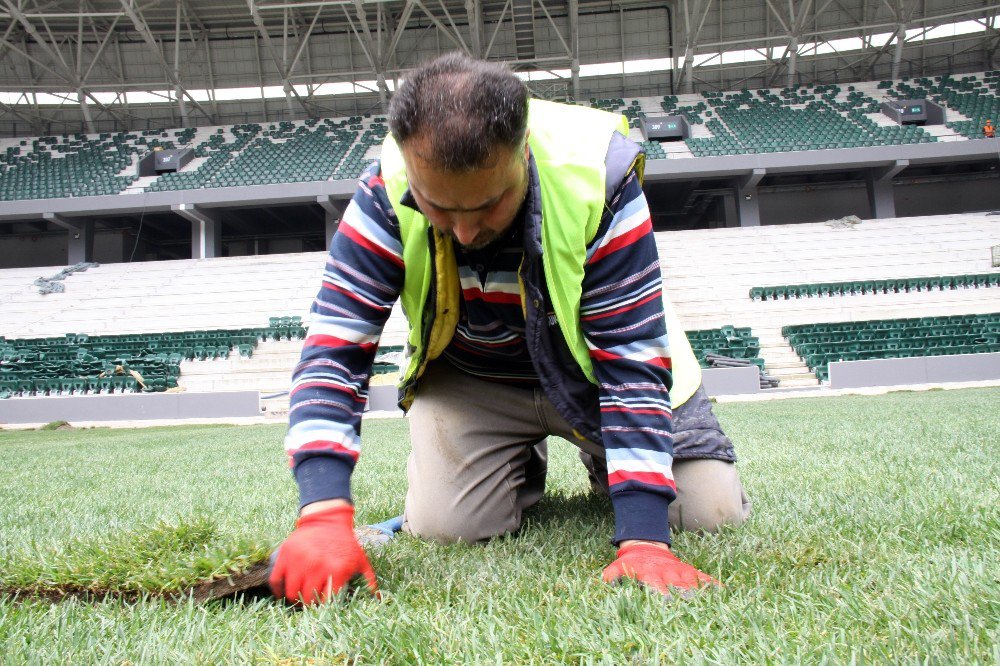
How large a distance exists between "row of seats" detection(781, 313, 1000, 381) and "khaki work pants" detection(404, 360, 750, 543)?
1129 cm

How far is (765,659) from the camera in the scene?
103 cm

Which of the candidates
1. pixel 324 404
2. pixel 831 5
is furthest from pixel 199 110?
pixel 324 404

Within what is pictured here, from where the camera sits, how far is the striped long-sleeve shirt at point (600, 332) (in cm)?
164

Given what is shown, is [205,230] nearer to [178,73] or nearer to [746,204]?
[178,73]

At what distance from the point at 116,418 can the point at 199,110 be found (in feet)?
64.7

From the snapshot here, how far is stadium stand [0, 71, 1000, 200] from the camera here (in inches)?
882

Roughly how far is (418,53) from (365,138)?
160 inches

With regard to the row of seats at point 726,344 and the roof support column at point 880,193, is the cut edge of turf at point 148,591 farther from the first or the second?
the roof support column at point 880,193

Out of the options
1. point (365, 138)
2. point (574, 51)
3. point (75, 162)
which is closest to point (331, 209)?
point (365, 138)

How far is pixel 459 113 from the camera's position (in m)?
1.30

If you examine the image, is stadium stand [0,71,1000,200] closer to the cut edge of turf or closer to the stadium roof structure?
the stadium roof structure

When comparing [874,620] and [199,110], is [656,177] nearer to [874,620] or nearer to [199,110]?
[199,110]

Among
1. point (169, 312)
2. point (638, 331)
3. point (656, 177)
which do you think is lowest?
point (638, 331)

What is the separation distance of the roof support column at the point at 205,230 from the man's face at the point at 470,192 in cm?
2319
